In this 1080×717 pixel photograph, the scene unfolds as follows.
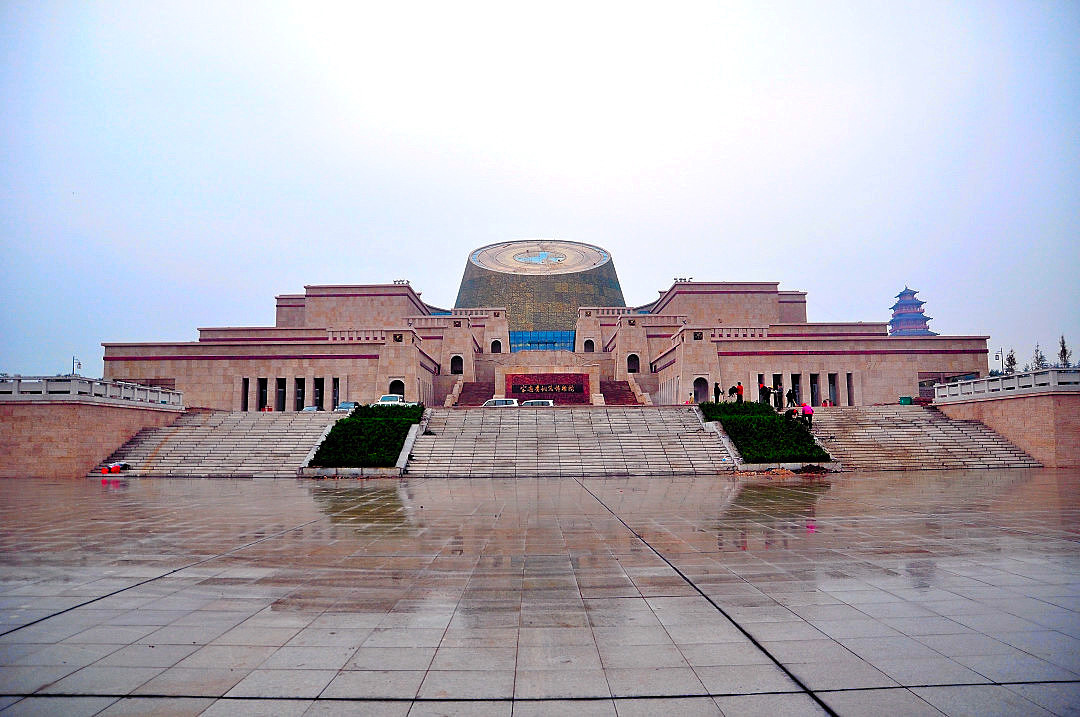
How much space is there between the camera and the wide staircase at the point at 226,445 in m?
18.1

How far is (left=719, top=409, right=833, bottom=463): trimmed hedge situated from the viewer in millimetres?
17781

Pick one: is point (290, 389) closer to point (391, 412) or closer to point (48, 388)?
point (391, 412)

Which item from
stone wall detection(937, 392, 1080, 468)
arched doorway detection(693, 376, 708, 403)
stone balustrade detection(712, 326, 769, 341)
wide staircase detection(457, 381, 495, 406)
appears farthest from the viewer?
wide staircase detection(457, 381, 495, 406)

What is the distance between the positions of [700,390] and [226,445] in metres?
22.0

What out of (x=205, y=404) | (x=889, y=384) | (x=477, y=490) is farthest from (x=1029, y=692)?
(x=205, y=404)

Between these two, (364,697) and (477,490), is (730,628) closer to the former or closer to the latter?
(364,697)

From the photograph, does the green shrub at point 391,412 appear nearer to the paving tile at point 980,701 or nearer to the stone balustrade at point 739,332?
the stone balustrade at point 739,332

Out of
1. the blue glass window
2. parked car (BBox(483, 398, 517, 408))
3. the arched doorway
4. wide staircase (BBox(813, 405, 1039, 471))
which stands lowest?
wide staircase (BBox(813, 405, 1039, 471))

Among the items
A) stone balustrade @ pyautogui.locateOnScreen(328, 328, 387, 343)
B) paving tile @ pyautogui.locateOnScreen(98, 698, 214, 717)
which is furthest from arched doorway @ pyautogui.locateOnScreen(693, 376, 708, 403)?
paving tile @ pyautogui.locateOnScreen(98, 698, 214, 717)

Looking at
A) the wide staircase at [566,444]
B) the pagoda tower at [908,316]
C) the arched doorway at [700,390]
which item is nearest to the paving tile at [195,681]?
the wide staircase at [566,444]

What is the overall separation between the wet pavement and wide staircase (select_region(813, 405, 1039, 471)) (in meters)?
10.4

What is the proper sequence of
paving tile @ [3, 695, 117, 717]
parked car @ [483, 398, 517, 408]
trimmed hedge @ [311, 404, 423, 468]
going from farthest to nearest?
parked car @ [483, 398, 517, 408] < trimmed hedge @ [311, 404, 423, 468] < paving tile @ [3, 695, 117, 717]

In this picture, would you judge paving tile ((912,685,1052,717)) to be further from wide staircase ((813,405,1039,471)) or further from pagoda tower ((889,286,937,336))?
pagoda tower ((889,286,937,336))

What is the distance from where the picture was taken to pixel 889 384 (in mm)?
32031
